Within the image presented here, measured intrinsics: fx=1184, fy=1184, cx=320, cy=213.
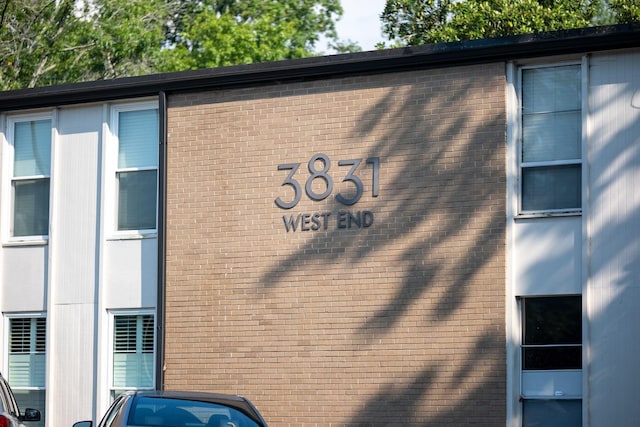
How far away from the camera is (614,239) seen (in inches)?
598

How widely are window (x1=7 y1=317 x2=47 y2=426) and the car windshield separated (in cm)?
810

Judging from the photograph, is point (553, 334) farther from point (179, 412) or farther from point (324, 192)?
point (179, 412)

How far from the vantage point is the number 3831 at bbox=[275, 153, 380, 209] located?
54.6 feet

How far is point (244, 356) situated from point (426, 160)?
12.8 ft

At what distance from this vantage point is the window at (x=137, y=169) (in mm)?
18500

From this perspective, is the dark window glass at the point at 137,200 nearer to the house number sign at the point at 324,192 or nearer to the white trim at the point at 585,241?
the house number sign at the point at 324,192

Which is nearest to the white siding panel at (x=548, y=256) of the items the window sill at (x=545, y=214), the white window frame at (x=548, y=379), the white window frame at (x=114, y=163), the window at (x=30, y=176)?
the window sill at (x=545, y=214)

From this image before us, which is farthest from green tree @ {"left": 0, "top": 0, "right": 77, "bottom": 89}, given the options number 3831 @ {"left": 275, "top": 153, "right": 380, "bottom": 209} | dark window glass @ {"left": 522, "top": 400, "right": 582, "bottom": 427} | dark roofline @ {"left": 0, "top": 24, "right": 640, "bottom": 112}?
dark window glass @ {"left": 522, "top": 400, "right": 582, "bottom": 427}

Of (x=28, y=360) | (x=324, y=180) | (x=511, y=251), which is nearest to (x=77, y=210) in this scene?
(x=28, y=360)

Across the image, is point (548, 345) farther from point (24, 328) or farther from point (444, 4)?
point (444, 4)

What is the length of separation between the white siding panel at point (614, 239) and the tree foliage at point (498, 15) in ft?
39.3

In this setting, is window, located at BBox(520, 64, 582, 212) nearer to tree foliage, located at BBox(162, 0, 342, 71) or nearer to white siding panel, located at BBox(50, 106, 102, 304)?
white siding panel, located at BBox(50, 106, 102, 304)

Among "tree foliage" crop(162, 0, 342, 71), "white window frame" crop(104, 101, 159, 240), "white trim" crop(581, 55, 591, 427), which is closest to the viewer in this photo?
"white trim" crop(581, 55, 591, 427)

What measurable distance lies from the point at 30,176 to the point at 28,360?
3003 mm
